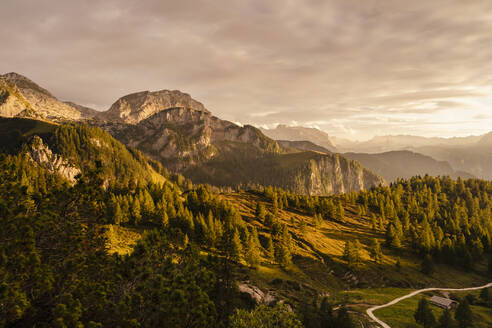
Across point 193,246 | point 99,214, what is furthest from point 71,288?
point 193,246

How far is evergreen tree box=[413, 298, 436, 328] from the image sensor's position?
6312cm

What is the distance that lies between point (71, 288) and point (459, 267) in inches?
6934

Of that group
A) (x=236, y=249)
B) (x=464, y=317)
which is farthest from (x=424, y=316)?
(x=236, y=249)

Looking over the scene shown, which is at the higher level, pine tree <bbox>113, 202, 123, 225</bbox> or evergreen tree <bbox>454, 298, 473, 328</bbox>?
pine tree <bbox>113, 202, 123, 225</bbox>

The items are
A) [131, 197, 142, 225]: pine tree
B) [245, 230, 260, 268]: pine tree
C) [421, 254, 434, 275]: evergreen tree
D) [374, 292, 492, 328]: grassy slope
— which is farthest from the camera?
[421, 254, 434, 275]: evergreen tree

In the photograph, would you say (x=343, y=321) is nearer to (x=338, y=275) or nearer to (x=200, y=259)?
(x=200, y=259)

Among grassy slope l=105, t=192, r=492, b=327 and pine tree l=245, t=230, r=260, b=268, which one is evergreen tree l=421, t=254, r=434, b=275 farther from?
pine tree l=245, t=230, r=260, b=268

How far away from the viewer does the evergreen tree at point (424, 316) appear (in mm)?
63125

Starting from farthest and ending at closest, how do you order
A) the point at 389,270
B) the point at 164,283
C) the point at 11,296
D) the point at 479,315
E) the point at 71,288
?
1. the point at 389,270
2. the point at 479,315
3. the point at 164,283
4. the point at 71,288
5. the point at 11,296

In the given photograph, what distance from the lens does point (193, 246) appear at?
97.9ft

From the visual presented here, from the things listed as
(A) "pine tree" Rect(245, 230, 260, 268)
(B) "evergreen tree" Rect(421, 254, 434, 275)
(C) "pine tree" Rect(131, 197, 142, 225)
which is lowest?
(B) "evergreen tree" Rect(421, 254, 434, 275)

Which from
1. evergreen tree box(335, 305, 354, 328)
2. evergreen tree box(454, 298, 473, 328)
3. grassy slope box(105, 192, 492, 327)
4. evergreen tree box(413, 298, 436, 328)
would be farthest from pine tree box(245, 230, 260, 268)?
evergreen tree box(454, 298, 473, 328)

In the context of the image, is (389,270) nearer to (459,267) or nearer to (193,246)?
(459,267)

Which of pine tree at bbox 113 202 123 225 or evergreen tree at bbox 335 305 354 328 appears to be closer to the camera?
evergreen tree at bbox 335 305 354 328
